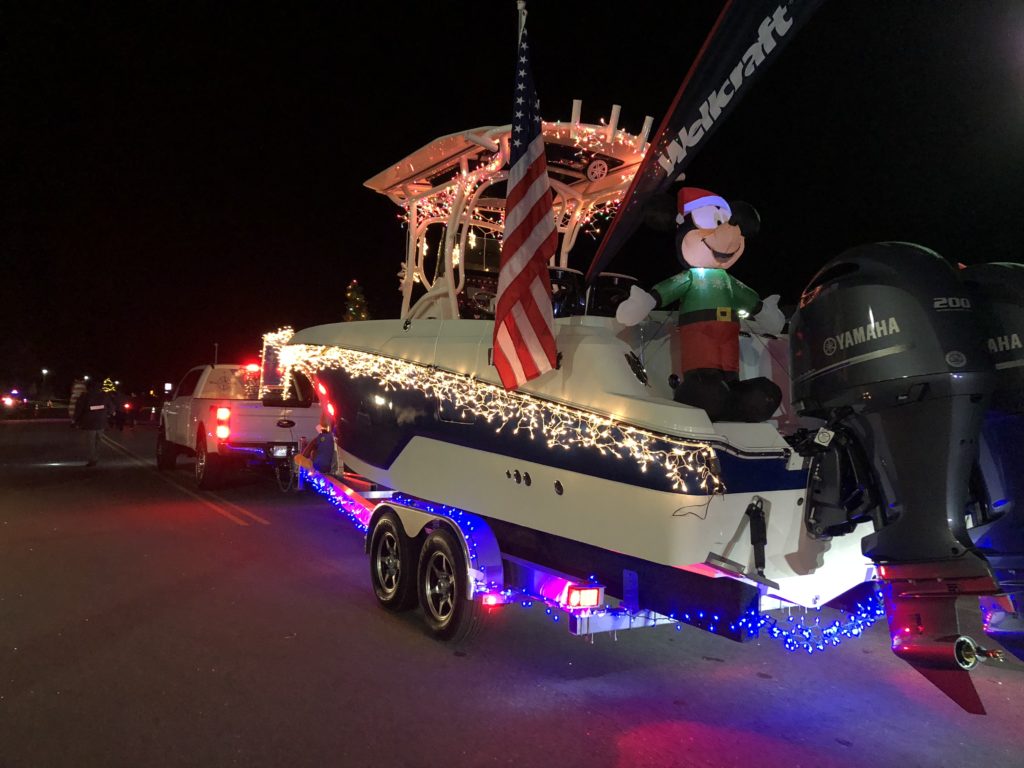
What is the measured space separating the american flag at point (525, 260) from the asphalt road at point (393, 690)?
1.84 m

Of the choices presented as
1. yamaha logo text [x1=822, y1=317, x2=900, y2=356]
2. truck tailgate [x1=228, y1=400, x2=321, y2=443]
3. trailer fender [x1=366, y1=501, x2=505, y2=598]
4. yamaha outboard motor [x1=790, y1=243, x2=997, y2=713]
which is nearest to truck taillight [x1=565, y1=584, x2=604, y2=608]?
trailer fender [x1=366, y1=501, x2=505, y2=598]

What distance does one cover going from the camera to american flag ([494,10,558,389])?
427 centimetres

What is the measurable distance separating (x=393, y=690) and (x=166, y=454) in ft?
43.8

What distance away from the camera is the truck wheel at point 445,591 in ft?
16.3

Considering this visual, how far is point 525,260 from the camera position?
4527mm

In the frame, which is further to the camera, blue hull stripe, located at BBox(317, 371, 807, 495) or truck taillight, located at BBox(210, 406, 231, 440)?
truck taillight, located at BBox(210, 406, 231, 440)

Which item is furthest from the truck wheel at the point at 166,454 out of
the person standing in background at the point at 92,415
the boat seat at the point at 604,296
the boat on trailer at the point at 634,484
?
the boat seat at the point at 604,296

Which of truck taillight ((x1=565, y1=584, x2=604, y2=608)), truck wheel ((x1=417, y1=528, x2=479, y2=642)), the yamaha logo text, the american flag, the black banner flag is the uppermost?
the black banner flag

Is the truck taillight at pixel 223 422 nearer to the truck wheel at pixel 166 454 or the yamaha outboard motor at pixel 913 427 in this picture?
the truck wheel at pixel 166 454

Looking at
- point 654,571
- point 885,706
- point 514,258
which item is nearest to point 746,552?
point 654,571

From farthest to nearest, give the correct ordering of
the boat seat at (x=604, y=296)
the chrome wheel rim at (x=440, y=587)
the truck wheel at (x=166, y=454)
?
the truck wheel at (x=166, y=454) < the boat seat at (x=604, y=296) < the chrome wheel rim at (x=440, y=587)

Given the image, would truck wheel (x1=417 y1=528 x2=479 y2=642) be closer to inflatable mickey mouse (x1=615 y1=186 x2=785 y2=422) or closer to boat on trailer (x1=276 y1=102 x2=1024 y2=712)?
boat on trailer (x1=276 y1=102 x2=1024 y2=712)

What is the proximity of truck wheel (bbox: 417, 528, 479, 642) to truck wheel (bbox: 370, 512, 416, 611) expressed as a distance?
0.48ft

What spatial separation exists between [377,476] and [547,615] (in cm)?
173
